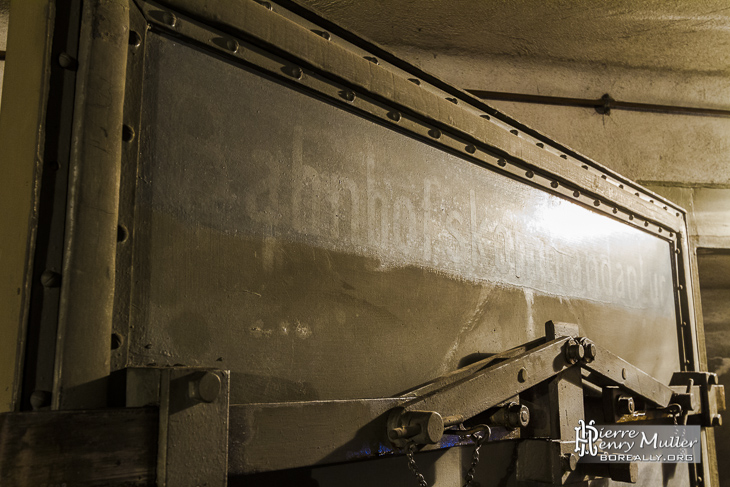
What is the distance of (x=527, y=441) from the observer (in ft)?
6.00

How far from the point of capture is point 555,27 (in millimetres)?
3488

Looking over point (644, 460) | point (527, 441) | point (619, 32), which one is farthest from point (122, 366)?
point (619, 32)

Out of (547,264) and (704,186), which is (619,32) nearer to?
(704,186)

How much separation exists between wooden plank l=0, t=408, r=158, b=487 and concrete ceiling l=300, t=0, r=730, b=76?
275cm

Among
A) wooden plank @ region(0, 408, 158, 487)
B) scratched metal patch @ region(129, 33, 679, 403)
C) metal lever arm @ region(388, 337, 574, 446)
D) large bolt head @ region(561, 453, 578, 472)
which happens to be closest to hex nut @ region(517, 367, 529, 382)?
metal lever arm @ region(388, 337, 574, 446)

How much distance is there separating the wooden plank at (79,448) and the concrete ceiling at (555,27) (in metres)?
2.75

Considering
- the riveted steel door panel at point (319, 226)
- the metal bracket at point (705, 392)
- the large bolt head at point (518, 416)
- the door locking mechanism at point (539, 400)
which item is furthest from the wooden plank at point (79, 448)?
the metal bracket at point (705, 392)

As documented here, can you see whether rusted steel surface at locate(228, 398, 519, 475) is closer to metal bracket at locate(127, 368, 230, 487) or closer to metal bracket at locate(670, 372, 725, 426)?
metal bracket at locate(127, 368, 230, 487)

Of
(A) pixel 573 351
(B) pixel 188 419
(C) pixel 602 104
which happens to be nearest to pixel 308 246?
(B) pixel 188 419

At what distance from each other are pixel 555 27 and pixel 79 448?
3501 millimetres

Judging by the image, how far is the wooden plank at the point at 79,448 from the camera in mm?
777

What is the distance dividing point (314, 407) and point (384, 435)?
0.72ft

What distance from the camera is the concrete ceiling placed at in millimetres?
3234

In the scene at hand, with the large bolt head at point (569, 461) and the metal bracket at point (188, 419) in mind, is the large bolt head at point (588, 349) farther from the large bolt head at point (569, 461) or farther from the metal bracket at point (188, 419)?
the metal bracket at point (188, 419)
